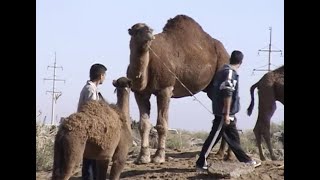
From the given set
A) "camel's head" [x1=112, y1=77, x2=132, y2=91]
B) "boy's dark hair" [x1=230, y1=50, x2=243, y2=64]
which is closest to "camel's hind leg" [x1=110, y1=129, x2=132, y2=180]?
"camel's head" [x1=112, y1=77, x2=132, y2=91]

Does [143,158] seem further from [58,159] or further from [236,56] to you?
[58,159]

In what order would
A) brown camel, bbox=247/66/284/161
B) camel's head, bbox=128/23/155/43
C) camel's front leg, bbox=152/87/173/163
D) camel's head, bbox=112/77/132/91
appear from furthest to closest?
brown camel, bbox=247/66/284/161
camel's front leg, bbox=152/87/173/163
camel's head, bbox=128/23/155/43
camel's head, bbox=112/77/132/91

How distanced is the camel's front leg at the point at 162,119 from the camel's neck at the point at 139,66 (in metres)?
0.47

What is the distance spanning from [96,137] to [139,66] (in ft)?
14.5

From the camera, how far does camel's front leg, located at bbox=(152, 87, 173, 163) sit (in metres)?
12.8

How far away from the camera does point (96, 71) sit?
30.7 feet

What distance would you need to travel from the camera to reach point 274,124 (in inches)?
1236

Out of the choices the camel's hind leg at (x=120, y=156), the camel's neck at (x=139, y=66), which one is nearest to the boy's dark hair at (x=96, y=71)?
the camel's hind leg at (x=120, y=156)

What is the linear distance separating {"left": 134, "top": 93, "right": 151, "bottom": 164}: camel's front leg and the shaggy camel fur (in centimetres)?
302

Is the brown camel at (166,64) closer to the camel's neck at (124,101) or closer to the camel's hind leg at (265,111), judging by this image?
the camel's hind leg at (265,111)

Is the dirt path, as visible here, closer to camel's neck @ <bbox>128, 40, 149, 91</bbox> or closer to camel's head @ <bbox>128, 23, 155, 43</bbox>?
camel's neck @ <bbox>128, 40, 149, 91</bbox>

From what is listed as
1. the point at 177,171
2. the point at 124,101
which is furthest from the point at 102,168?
the point at 177,171
